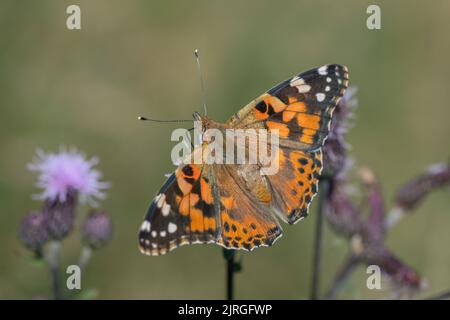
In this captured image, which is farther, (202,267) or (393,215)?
(202,267)

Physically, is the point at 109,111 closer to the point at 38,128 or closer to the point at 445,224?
the point at 38,128

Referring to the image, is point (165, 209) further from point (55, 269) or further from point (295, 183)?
point (55, 269)

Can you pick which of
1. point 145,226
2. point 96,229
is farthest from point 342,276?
point 96,229

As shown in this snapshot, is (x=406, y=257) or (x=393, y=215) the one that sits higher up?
(x=393, y=215)

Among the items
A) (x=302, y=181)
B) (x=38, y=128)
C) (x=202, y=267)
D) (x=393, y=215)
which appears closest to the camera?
(x=302, y=181)

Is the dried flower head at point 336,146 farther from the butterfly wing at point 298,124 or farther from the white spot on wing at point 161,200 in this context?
the white spot on wing at point 161,200

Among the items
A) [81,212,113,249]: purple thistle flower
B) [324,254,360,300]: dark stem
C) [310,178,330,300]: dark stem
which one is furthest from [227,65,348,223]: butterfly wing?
[81,212,113,249]: purple thistle flower

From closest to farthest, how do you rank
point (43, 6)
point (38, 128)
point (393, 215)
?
point (393, 215), point (38, 128), point (43, 6)
